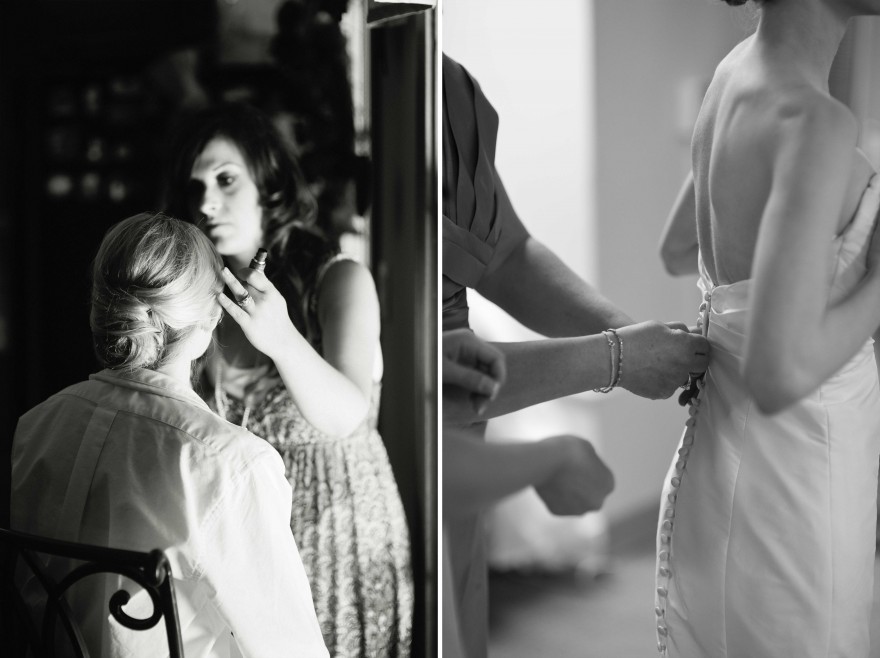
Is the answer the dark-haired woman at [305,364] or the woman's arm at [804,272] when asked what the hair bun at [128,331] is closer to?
the dark-haired woman at [305,364]

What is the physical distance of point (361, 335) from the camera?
1480mm

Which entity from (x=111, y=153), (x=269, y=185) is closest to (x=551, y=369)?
(x=269, y=185)

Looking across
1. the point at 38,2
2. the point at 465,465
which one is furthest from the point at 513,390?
the point at 38,2

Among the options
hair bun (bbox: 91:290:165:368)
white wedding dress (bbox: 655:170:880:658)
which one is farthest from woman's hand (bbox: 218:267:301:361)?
white wedding dress (bbox: 655:170:880:658)

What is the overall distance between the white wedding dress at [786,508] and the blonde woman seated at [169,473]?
0.70 metres

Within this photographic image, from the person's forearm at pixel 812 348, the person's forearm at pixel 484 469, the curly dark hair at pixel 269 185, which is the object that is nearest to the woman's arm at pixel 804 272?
the person's forearm at pixel 812 348

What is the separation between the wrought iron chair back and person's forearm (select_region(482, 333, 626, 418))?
672 mm

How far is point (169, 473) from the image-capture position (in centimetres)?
134

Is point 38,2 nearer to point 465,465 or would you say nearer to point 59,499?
point 59,499

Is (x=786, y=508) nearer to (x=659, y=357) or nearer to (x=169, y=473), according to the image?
(x=659, y=357)

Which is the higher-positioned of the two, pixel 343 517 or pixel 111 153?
pixel 111 153

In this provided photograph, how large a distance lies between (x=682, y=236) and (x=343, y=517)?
2.53 feet

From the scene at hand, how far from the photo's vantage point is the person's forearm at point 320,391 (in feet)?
4.71

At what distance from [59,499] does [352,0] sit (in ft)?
3.17
